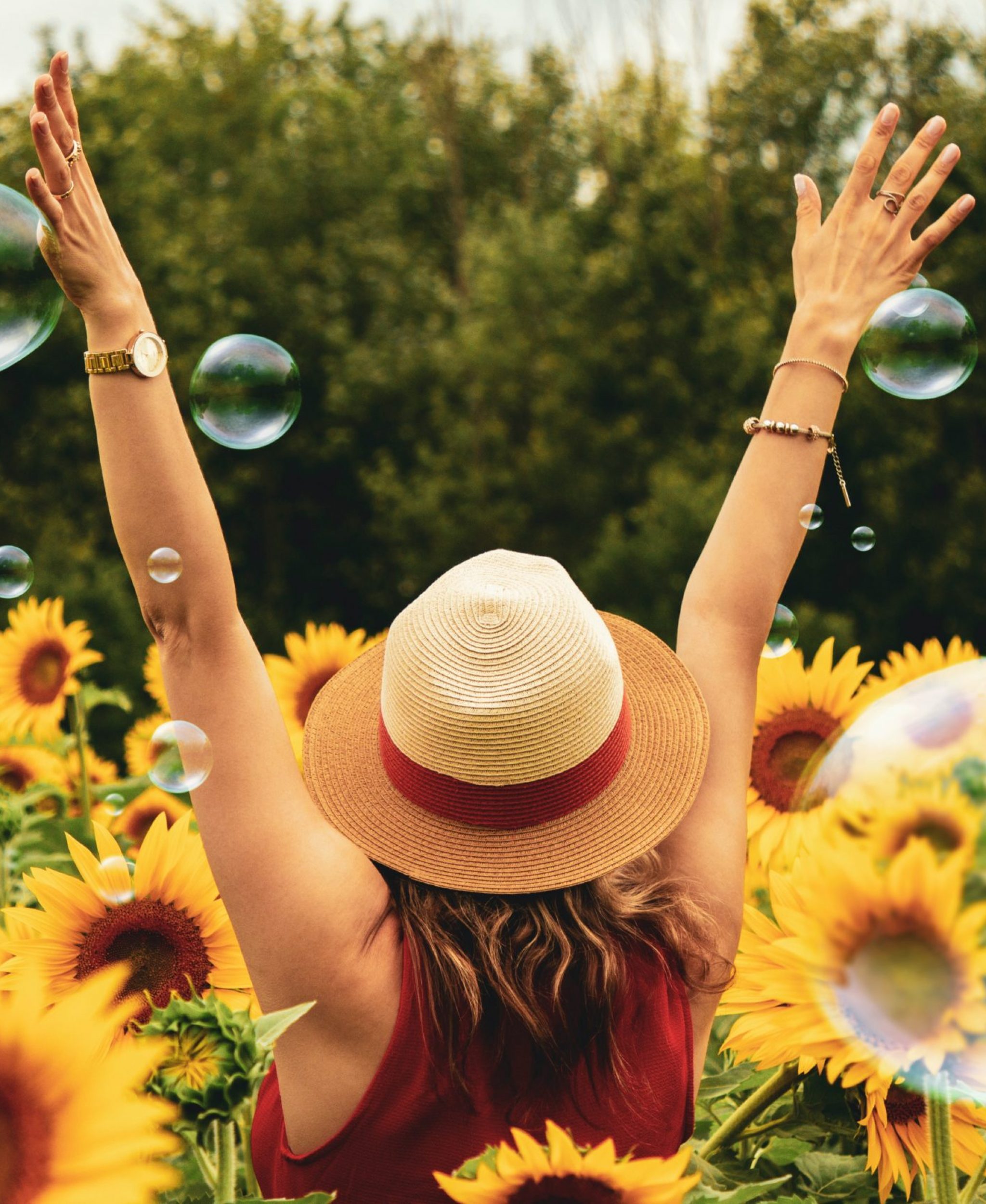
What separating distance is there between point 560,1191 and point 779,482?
112cm

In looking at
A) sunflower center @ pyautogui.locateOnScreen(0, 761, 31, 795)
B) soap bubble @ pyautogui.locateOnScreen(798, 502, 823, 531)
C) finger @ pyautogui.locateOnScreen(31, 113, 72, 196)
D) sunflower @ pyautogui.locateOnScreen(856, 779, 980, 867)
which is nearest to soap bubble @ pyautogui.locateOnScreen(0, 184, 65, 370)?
finger @ pyautogui.locateOnScreen(31, 113, 72, 196)

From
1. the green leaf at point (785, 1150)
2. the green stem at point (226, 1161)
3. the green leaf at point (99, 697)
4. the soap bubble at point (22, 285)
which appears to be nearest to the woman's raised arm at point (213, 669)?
the green stem at point (226, 1161)

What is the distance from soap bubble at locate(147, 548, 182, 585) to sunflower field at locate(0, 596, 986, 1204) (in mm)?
399

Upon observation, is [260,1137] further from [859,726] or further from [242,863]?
[859,726]

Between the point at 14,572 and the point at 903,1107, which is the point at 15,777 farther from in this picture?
the point at 903,1107

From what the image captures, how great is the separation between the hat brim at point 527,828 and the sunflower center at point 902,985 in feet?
1.30

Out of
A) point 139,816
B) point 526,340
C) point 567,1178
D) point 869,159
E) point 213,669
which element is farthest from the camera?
point 526,340

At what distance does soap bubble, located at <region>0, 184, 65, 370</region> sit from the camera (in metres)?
2.07

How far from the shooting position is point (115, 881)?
162 cm

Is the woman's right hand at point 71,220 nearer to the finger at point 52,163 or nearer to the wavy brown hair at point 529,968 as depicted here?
the finger at point 52,163

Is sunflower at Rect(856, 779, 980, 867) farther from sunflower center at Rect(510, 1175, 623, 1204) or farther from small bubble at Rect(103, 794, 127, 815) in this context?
small bubble at Rect(103, 794, 127, 815)

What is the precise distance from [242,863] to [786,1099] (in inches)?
31.7

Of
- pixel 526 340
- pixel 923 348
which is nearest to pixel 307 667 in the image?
pixel 923 348

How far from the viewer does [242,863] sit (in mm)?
1319
